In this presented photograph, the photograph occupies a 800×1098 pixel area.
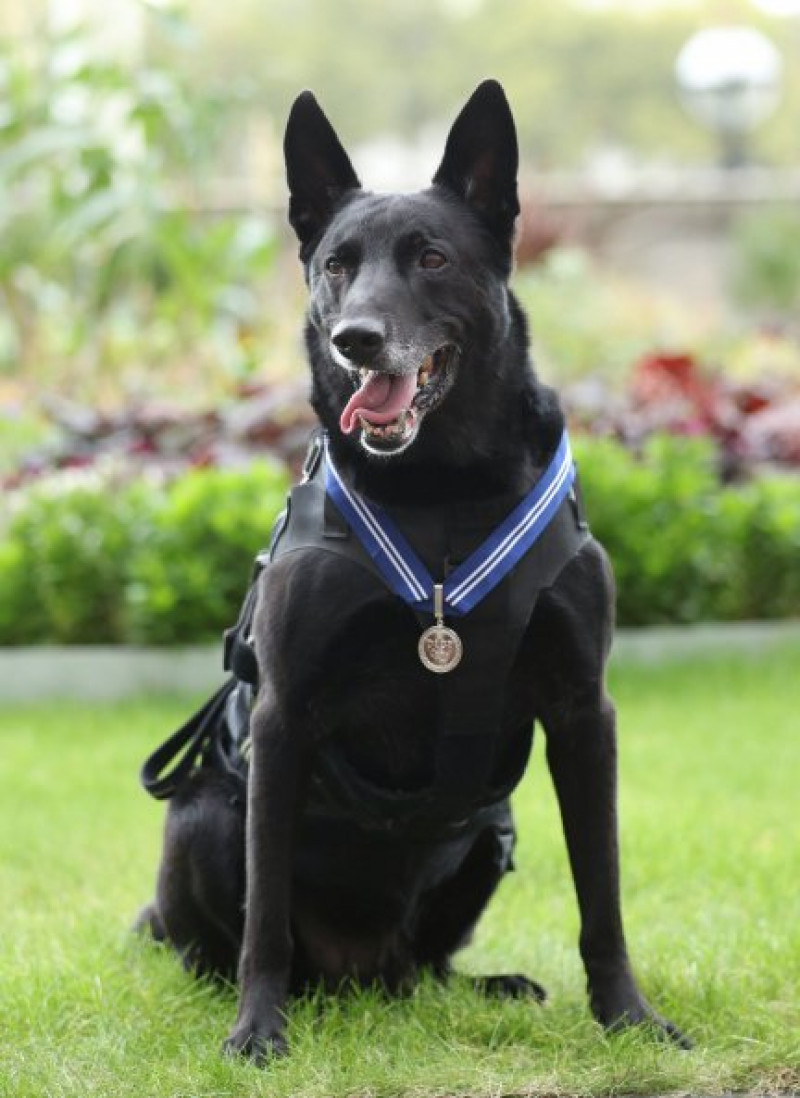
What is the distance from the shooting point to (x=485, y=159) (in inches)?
116

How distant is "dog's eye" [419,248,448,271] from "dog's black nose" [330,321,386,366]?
0.64ft

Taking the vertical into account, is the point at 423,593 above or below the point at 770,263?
above

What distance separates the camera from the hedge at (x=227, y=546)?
21.5 ft

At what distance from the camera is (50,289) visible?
10.9 meters

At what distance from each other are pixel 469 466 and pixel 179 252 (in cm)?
693

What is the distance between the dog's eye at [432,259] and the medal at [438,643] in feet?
1.72

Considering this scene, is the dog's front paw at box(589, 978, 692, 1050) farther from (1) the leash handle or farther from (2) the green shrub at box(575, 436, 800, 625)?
(2) the green shrub at box(575, 436, 800, 625)

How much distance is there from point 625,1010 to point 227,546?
12.3 ft

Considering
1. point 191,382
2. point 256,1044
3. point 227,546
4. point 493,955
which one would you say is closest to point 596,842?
point 256,1044

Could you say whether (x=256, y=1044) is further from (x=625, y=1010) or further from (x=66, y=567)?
(x=66, y=567)

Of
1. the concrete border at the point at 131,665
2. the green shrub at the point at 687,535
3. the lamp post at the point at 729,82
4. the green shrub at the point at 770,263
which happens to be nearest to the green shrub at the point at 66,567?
the concrete border at the point at 131,665

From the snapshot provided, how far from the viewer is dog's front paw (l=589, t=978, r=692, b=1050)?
2963 millimetres

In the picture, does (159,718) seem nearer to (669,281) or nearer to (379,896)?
(379,896)

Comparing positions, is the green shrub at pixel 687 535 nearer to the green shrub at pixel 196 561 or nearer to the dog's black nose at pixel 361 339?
the green shrub at pixel 196 561
